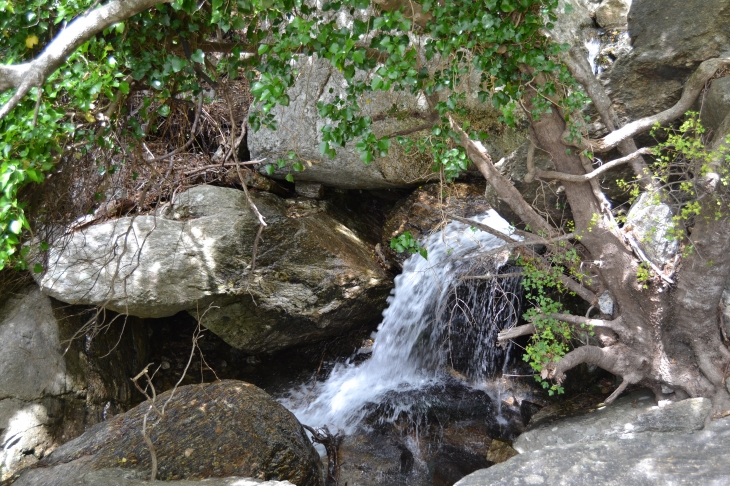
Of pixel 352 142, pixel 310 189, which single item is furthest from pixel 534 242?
pixel 310 189

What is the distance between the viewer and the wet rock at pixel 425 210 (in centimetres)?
599

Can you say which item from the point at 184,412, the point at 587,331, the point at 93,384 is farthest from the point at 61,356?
the point at 587,331

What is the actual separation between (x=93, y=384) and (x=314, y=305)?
251cm

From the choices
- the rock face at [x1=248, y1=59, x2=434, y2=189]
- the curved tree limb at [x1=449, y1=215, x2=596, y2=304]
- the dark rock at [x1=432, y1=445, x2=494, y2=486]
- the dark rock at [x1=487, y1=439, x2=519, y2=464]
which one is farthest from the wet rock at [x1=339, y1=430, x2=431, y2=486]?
the rock face at [x1=248, y1=59, x2=434, y2=189]

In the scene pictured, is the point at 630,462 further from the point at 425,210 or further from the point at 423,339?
the point at 425,210

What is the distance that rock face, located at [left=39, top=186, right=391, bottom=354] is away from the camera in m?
5.35

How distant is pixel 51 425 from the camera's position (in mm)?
5340

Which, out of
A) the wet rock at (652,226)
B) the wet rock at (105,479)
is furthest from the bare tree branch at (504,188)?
the wet rock at (105,479)

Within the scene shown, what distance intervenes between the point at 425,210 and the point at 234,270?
220cm

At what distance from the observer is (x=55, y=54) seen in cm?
236

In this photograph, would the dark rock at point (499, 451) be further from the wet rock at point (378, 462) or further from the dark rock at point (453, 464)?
the wet rock at point (378, 462)

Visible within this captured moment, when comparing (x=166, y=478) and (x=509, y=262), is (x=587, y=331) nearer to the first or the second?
(x=509, y=262)

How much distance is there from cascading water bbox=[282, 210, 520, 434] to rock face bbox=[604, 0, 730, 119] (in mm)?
1766

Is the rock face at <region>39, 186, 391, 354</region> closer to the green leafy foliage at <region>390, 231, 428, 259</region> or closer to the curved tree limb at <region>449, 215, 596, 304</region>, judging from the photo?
→ the curved tree limb at <region>449, 215, 596, 304</region>
